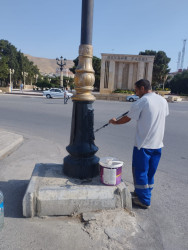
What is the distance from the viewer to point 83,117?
308cm

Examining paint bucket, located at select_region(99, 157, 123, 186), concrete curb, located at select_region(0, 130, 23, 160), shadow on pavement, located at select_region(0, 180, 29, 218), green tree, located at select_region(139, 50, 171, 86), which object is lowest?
shadow on pavement, located at select_region(0, 180, 29, 218)

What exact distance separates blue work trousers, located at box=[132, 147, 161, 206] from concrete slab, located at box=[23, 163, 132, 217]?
209 mm

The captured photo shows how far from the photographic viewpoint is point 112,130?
8211mm

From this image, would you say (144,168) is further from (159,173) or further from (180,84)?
(180,84)

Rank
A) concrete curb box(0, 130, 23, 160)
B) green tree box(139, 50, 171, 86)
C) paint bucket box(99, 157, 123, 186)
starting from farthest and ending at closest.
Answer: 1. green tree box(139, 50, 171, 86)
2. concrete curb box(0, 130, 23, 160)
3. paint bucket box(99, 157, 123, 186)

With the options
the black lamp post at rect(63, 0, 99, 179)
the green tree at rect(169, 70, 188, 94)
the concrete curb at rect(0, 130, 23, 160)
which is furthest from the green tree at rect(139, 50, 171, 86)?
the black lamp post at rect(63, 0, 99, 179)

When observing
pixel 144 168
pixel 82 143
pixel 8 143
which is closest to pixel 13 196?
pixel 82 143

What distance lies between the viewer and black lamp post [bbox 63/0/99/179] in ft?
10.1

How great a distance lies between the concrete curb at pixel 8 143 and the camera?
4928 millimetres

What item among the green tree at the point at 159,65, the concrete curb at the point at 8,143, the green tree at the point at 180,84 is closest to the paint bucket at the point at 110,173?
the concrete curb at the point at 8,143

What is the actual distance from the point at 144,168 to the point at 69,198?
3.42 ft

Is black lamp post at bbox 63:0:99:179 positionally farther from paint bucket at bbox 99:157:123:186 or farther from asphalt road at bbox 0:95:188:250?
asphalt road at bbox 0:95:188:250

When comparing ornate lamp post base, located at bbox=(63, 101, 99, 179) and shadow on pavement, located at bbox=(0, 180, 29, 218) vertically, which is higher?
ornate lamp post base, located at bbox=(63, 101, 99, 179)

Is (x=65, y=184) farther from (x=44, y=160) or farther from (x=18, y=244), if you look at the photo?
(x=44, y=160)
